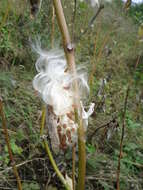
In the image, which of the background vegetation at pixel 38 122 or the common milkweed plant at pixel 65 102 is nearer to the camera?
the common milkweed plant at pixel 65 102

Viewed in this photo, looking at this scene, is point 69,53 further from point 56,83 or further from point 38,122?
point 38,122

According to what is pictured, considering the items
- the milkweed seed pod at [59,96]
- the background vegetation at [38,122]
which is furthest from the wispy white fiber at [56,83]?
the background vegetation at [38,122]

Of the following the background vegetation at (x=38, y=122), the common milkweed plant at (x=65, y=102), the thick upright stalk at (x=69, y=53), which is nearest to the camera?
the thick upright stalk at (x=69, y=53)

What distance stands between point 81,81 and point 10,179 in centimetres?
70

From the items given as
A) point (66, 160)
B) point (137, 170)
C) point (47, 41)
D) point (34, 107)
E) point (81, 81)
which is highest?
point (47, 41)

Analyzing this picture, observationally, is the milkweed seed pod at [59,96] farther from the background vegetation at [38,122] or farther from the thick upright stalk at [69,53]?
the background vegetation at [38,122]

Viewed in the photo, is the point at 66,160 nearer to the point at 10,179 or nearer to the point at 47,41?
the point at 10,179

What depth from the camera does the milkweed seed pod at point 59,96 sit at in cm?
88

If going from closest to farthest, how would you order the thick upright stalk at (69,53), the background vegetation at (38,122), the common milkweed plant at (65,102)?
the thick upright stalk at (69,53)
the common milkweed plant at (65,102)
the background vegetation at (38,122)

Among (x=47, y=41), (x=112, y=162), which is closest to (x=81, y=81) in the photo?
(x=112, y=162)

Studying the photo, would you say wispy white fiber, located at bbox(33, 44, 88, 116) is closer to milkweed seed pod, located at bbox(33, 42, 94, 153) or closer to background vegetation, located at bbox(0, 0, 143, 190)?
milkweed seed pod, located at bbox(33, 42, 94, 153)

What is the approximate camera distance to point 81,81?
0.99m

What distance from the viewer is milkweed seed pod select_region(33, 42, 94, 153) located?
0.88 meters

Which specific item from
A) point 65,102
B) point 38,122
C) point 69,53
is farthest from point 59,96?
point 38,122
